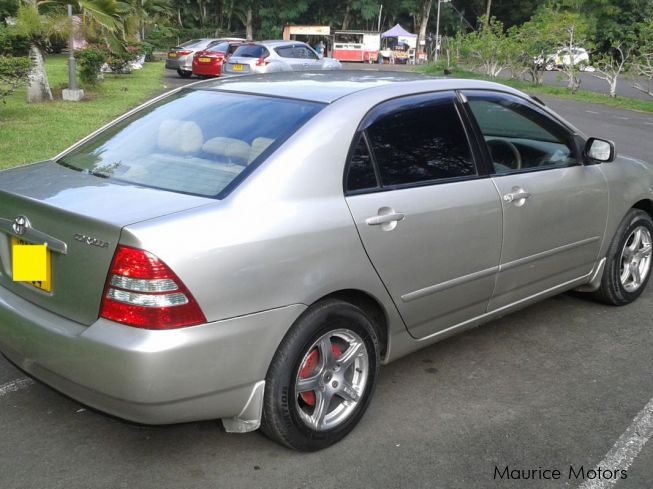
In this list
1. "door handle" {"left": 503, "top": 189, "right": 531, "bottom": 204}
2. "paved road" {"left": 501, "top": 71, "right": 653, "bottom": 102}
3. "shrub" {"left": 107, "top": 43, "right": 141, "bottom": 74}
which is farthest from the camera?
"paved road" {"left": 501, "top": 71, "right": 653, "bottom": 102}

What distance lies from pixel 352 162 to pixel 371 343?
2.71ft

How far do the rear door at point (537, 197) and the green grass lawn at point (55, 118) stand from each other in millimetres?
6584

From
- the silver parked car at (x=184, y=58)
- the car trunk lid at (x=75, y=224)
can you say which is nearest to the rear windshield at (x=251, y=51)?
the silver parked car at (x=184, y=58)

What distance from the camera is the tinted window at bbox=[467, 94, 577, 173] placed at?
Answer: 4066mm

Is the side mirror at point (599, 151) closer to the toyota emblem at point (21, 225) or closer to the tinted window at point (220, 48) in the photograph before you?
the toyota emblem at point (21, 225)

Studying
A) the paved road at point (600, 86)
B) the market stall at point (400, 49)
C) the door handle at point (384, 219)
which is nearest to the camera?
the door handle at point (384, 219)

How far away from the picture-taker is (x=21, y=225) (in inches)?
119

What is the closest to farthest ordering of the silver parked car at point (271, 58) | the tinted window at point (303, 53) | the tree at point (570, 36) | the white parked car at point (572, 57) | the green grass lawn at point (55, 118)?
the green grass lawn at point (55, 118), the silver parked car at point (271, 58), the tinted window at point (303, 53), the tree at point (570, 36), the white parked car at point (572, 57)

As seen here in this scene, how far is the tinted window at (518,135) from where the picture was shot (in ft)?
13.3

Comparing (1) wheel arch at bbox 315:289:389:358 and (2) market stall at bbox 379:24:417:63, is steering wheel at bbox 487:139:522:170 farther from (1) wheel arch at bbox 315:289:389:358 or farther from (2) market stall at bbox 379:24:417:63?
(2) market stall at bbox 379:24:417:63

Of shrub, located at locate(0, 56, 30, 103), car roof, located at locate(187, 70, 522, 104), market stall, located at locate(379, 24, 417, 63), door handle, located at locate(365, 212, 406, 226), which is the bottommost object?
market stall, located at locate(379, 24, 417, 63)

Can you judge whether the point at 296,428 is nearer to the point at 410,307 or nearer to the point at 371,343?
the point at 371,343

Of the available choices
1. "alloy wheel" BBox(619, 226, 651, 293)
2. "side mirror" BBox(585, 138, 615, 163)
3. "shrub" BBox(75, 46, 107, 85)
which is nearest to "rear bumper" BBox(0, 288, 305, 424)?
"side mirror" BBox(585, 138, 615, 163)

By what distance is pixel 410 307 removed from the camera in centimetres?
352
